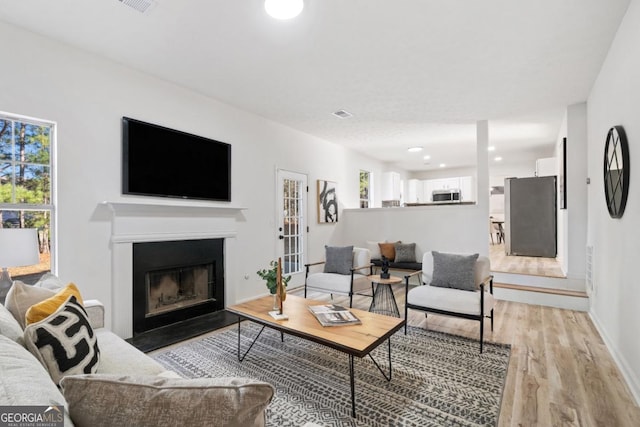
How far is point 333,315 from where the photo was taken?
2.51m

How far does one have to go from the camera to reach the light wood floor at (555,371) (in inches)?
77.1

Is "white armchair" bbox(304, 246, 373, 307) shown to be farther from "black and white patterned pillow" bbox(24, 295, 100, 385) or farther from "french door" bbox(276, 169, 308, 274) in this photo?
"black and white patterned pillow" bbox(24, 295, 100, 385)

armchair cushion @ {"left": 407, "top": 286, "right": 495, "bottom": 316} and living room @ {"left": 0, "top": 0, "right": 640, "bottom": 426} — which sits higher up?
living room @ {"left": 0, "top": 0, "right": 640, "bottom": 426}

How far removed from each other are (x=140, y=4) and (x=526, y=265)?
6.53 metres

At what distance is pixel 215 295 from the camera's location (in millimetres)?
4074

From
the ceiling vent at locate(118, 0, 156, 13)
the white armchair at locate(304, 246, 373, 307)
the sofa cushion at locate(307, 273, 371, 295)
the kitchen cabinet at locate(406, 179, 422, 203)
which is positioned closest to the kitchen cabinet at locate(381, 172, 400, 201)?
the kitchen cabinet at locate(406, 179, 422, 203)

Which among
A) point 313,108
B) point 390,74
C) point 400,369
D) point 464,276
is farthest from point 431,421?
point 313,108

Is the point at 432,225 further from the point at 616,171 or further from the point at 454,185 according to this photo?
the point at 454,185

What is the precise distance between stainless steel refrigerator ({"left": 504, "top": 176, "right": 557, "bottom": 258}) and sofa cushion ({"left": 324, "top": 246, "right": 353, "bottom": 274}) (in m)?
4.15

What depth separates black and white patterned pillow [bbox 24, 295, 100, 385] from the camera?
133 cm

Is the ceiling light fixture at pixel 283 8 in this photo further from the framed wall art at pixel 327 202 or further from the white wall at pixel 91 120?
the framed wall art at pixel 327 202

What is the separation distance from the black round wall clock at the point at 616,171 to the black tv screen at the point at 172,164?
13.4 feet

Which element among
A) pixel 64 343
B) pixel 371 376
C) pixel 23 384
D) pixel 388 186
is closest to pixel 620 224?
pixel 371 376

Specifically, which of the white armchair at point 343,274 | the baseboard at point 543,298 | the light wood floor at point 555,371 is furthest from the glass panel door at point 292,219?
the baseboard at point 543,298
